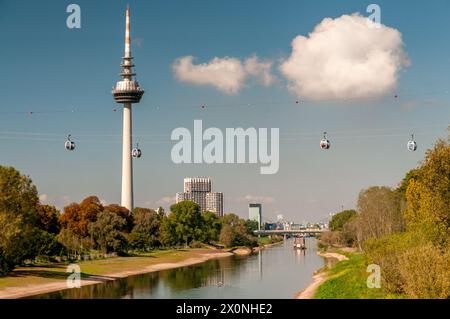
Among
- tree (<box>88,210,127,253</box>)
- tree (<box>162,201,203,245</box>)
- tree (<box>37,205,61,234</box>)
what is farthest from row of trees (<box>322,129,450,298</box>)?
tree (<box>162,201,203,245</box>)

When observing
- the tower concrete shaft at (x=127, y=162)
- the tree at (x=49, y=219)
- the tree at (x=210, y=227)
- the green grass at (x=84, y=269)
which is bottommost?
the green grass at (x=84, y=269)

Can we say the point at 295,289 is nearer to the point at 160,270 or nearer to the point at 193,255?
the point at 160,270

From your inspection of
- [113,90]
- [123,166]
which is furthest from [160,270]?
[113,90]

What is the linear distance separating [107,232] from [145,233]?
75.0 feet

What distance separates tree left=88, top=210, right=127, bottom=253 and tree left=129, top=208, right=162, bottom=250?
10.1m

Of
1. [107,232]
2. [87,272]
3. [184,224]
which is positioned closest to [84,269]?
[87,272]

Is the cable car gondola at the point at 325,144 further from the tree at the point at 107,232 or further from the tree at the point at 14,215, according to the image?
the tree at the point at 107,232

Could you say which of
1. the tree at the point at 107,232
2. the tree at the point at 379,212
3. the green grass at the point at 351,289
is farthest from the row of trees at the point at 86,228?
the tree at the point at 379,212

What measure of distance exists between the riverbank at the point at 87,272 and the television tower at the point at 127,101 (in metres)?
46.3

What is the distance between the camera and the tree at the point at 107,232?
340 ft

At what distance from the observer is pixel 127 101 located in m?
174

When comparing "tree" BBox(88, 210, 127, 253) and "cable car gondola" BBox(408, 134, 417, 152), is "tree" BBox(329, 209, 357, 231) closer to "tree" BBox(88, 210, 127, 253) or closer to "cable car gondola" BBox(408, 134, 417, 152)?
"tree" BBox(88, 210, 127, 253)

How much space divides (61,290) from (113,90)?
4667 inches
